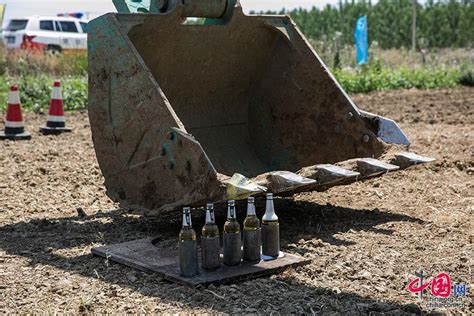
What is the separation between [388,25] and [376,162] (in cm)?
3523

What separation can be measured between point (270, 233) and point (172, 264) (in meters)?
0.59

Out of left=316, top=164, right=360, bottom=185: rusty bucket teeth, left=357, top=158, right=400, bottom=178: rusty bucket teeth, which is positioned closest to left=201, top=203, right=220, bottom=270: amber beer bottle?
left=316, top=164, right=360, bottom=185: rusty bucket teeth

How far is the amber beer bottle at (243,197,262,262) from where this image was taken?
466 centimetres

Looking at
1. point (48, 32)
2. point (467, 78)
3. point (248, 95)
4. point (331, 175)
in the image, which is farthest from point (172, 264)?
point (48, 32)

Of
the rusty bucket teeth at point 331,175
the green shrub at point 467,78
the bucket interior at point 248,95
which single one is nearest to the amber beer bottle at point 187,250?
the rusty bucket teeth at point 331,175

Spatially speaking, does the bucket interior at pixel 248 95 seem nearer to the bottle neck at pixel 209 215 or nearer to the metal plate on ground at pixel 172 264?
the metal plate on ground at pixel 172 264

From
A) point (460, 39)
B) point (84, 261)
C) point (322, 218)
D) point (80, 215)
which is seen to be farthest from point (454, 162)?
point (460, 39)

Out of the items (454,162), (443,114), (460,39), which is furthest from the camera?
(460,39)

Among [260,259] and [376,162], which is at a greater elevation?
[376,162]

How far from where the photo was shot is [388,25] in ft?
131

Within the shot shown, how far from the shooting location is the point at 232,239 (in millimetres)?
4633

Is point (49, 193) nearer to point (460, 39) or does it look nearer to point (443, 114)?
point (443, 114)

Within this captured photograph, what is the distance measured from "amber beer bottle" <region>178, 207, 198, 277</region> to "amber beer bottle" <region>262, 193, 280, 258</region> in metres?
0.50

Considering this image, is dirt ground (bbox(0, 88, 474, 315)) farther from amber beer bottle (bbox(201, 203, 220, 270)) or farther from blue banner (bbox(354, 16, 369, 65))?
blue banner (bbox(354, 16, 369, 65))
